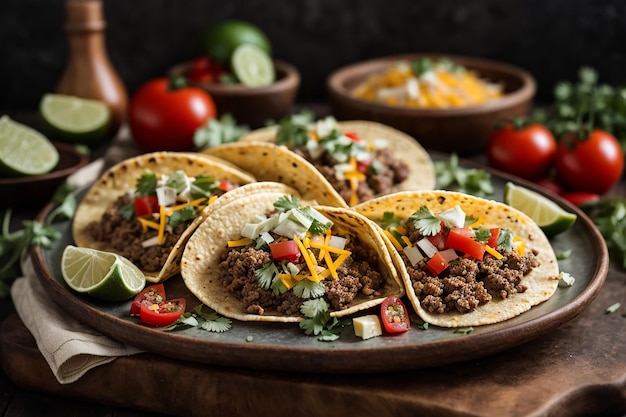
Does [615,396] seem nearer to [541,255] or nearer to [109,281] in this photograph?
[541,255]

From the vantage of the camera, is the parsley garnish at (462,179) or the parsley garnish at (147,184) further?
the parsley garnish at (462,179)

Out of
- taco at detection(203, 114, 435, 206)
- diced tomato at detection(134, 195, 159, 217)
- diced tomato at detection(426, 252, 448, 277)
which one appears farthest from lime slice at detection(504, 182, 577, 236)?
diced tomato at detection(134, 195, 159, 217)

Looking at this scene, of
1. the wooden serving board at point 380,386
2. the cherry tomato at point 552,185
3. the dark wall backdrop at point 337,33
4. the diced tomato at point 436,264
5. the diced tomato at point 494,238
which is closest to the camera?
the wooden serving board at point 380,386

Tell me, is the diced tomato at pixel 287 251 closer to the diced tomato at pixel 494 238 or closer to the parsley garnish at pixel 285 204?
the parsley garnish at pixel 285 204

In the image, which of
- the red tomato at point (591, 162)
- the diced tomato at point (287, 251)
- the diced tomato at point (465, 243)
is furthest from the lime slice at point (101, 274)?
the red tomato at point (591, 162)

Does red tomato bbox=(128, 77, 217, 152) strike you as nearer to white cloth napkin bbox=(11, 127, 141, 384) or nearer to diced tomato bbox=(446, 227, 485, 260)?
white cloth napkin bbox=(11, 127, 141, 384)

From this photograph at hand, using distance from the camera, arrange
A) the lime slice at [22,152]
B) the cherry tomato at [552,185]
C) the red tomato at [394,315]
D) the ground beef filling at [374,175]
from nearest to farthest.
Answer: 1. the red tomato at [394,315]
2. the ground beef filling at [374,175]
3. the lime slice at [22,152]
4. the cherry tomato at [552,185]
